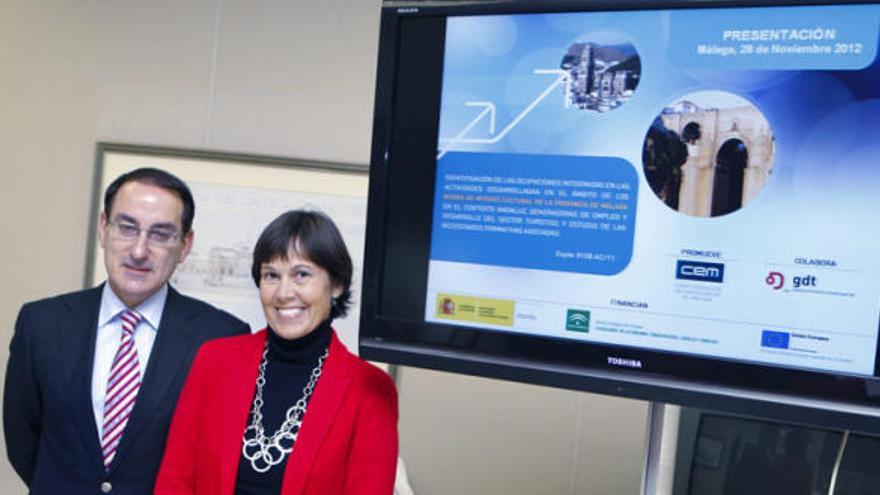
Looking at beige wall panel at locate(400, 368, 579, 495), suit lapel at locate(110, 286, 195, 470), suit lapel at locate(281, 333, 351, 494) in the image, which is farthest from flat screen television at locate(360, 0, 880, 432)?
beige wall panel at locate(400, 368, 579, 495)

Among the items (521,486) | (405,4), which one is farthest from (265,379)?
(521,486)

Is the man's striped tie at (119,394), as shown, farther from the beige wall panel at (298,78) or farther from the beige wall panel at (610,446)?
the beige wall panel at (610,446)

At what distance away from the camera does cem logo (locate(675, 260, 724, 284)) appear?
86 centimetres

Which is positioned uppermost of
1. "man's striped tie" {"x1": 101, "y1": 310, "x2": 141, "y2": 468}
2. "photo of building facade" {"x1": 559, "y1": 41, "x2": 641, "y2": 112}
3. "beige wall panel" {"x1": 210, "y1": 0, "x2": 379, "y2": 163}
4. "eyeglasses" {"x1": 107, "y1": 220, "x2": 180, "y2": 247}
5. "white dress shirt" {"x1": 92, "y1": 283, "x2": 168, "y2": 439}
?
"beige wall panel" {"x1": 210, "y1": 0, "x2": 379, "y2": 163}

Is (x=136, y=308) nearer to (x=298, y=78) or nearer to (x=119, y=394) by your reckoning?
(x=119, y=394)

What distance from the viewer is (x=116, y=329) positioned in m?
1.43

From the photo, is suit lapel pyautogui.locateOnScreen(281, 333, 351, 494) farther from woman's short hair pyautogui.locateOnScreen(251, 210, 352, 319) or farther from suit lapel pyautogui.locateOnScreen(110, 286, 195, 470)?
suit lapel pyautogui.locateOnScreen(110, 286, 195, 470)

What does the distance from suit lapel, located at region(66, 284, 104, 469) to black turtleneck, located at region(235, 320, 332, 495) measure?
1.26ft

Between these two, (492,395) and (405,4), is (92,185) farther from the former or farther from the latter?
(405,4)

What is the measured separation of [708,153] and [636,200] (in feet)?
0.31

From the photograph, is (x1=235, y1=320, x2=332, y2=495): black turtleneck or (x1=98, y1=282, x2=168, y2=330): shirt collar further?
(x1=98, y1=282, x2=168, y2=330): shirt collar

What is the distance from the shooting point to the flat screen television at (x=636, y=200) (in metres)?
0.83

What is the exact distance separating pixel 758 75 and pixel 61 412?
4.12 feet

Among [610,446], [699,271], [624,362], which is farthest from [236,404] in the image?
[610,446]
